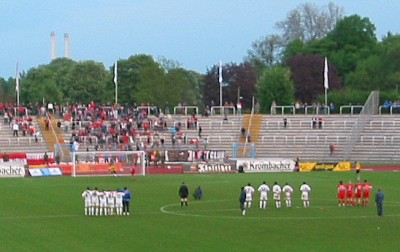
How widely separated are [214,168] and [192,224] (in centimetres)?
3975

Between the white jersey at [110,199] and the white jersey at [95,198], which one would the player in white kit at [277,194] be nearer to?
the white jersey at [110,199]

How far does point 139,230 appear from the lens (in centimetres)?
3703

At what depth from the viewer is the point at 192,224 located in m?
39.5

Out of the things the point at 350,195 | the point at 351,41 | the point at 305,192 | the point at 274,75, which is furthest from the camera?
the point at 351,41

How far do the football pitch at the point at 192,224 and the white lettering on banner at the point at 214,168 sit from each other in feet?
56.3

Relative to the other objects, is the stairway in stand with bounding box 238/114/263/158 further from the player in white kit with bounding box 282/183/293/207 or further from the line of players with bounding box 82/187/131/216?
the line of players with bounding box 82/187/131/216

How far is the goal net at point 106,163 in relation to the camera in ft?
247

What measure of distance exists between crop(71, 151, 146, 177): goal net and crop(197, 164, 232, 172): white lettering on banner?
16.9 feet

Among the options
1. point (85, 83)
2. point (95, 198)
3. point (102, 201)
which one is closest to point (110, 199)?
point (102, 201)

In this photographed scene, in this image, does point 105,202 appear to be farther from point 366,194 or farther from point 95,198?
point 366,194

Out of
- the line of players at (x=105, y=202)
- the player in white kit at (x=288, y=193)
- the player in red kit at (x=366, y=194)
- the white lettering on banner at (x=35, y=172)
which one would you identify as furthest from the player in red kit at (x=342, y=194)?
the white lettering on banner at (x=35, y=172)

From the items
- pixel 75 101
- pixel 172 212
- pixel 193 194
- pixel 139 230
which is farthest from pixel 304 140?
pixel 75 101

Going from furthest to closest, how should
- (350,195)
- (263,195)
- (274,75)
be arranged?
(274,75) → (350,195) → (263,195)

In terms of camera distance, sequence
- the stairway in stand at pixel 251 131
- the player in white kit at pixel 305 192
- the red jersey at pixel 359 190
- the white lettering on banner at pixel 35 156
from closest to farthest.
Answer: the player in white kit at pixel 305 192 < the red jersey at pixel 359 190 < the white lettering on banner at pixel 35 156 < the stairway in stand at pixel 251 131
